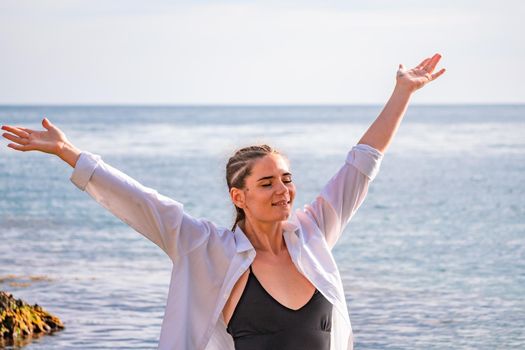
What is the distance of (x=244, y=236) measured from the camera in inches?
180

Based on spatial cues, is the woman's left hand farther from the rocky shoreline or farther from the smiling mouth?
the rocky shoreline

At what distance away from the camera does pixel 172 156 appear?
53.9 meters

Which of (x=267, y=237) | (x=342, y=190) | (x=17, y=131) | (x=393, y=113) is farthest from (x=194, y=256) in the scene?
(x=393, y=113)

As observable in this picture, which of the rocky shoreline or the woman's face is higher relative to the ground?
the rocky shoreline

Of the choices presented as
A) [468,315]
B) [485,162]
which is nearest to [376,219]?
[468,315]

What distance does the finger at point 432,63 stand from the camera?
511 centimetres

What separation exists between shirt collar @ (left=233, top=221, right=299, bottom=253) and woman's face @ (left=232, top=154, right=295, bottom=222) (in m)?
0.09

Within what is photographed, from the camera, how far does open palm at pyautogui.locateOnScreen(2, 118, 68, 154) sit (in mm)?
4336

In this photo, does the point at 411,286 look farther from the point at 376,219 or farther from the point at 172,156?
the point at 172,156

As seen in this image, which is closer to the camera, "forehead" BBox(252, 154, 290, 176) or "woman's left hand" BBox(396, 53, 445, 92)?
"forehead" BBox(252, 154, 290, 176)

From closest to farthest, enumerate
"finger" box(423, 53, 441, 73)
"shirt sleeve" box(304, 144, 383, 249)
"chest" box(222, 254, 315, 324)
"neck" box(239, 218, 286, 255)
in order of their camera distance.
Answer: "chest" box(222, 254, 315, 324)
"neck" box(239, 218, 286, 255)
"shirt sleeve" box(304, 144, 383, 249)
"finger" box(423, 53, 441, 73)

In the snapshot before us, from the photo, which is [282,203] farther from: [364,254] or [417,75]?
[364,254]

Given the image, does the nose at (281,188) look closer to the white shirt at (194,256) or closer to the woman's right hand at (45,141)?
the white shirt at (194,256)

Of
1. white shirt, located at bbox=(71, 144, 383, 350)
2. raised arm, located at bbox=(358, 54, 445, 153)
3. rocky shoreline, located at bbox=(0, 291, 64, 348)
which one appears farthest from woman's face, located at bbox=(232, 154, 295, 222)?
rocky shoreline, located at bbox=(0, 291, 64, 348)
